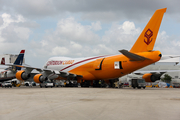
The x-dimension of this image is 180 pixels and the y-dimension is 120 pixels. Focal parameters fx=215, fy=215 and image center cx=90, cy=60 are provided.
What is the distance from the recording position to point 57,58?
40.9 meters

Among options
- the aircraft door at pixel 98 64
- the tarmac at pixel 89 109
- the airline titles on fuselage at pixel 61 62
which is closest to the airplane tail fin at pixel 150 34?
the aircraft door at pixel 98 64

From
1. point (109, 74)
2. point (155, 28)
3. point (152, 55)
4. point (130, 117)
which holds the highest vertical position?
point (155, 28)

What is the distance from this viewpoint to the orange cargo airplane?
81.6 ft

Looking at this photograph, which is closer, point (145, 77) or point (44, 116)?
point (44, 116)

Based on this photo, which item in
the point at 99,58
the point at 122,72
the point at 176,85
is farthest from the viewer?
the point at 176,85

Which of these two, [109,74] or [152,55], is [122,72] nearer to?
[109,74]

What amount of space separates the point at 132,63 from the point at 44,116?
19.8 meters

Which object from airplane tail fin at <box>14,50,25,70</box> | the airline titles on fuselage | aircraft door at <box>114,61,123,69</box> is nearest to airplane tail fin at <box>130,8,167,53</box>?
aircraft door at <box>114,61,123,69</box>

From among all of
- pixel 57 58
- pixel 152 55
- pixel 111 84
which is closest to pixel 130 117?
pixel 152 55

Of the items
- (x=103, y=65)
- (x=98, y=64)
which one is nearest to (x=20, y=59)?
(x=98, y=64)

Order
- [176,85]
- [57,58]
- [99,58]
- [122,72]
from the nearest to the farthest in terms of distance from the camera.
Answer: [122,72] → [99,58] → [57,58] → [176,85]

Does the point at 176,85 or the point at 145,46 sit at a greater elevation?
the point at 145,46

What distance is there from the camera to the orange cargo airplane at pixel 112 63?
81.6ft

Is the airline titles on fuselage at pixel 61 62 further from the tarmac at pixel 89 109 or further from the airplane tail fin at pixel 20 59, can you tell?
the tarmac at pixel 89 109
